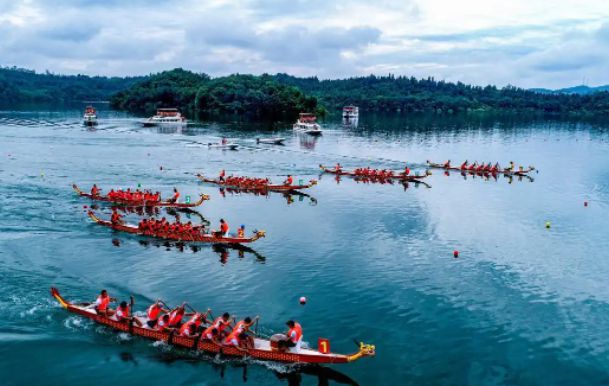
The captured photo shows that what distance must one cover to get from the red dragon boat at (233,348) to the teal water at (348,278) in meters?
0.42

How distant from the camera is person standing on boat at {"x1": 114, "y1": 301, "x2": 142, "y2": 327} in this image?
83.6 feet

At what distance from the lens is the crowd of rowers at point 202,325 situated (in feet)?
76.8

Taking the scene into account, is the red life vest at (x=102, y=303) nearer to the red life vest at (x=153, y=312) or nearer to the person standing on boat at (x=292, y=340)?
the red life vest at (x=153, y=312)

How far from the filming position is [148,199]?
4700 cm

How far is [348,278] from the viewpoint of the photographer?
33125mm

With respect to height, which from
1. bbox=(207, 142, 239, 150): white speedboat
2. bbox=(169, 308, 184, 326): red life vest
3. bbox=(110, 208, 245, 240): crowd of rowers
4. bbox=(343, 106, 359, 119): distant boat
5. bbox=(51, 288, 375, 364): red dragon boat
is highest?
bbox=(343, 106, 359, 119): distant boat

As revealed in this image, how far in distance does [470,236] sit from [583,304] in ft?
40.2

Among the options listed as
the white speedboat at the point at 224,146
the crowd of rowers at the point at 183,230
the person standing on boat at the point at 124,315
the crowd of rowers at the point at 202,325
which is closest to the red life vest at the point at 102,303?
the crowd of rowers at the point at 202,325

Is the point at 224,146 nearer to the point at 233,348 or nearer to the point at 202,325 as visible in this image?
the point at 202,325

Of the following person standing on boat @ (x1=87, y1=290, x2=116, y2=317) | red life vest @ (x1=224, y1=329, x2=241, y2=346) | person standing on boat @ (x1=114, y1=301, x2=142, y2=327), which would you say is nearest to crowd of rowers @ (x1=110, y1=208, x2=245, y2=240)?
person standing on boat @ (x1=87, y1=290, x2=116, y2=317)

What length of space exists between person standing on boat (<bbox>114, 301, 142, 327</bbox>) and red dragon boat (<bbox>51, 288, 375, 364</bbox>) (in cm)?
15

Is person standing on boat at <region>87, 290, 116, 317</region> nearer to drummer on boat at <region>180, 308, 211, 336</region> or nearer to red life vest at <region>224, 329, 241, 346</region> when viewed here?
drummer on boat at <region>180, 308, 211, 336</region>

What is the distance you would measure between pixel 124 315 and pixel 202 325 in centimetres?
376

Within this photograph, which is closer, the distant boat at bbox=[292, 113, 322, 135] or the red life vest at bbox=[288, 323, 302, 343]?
the red life vest at bbox=[288, 323, 302, 343]
